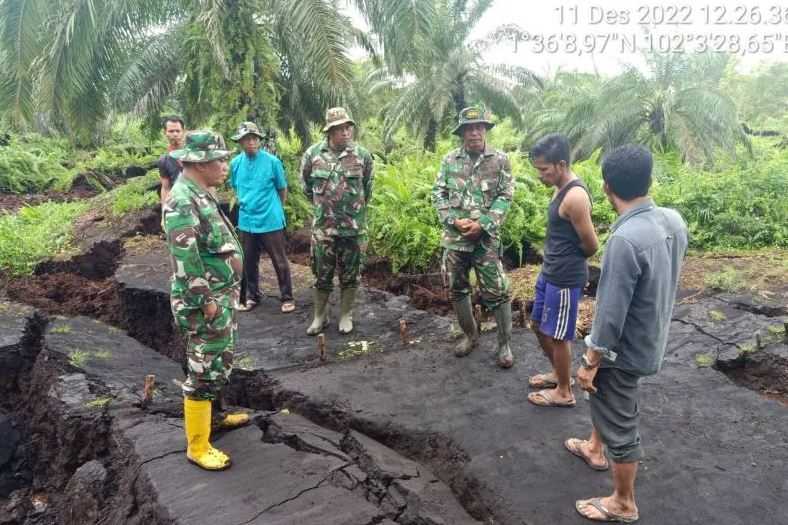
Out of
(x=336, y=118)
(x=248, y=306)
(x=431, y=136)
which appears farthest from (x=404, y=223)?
(x=431, y=136)

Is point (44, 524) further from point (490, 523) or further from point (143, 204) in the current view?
point (143, 204)

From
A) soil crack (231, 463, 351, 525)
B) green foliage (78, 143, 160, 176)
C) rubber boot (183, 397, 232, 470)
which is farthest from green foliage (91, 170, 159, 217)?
soil crack (231, 463, 351, 525)

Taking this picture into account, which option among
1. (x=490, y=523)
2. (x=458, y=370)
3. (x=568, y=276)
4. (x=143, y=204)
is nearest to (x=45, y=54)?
(x=143, y=204)

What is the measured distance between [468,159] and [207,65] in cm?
657

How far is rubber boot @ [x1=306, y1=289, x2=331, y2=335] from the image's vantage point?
541 centimetres

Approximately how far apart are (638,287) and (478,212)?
1977 mm

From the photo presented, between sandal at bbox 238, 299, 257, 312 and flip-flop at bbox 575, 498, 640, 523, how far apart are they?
416cm

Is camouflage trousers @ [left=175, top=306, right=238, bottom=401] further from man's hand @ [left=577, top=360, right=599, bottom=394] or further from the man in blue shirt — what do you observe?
the man in blue shirt

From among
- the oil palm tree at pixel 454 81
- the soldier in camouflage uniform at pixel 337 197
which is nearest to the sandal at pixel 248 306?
the soldier in camouflage uniform at pixel 337 197

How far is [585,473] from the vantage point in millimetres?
3264

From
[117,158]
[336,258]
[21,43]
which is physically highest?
A: [117,158]

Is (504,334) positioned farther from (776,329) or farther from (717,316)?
(776,329)

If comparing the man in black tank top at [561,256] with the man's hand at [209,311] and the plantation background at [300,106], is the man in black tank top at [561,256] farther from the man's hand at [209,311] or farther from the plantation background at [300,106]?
the plantation background at [300,106]

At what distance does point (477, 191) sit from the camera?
448 cm
